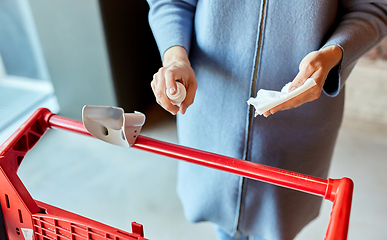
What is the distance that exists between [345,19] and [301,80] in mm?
204

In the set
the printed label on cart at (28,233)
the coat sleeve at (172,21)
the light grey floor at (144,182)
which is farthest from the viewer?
the light grey floor at (144,182)

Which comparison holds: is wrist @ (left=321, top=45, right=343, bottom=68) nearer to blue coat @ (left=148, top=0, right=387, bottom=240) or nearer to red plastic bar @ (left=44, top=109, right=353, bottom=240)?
blue coat @ (left=148, top=0, right=387, bottom=240)

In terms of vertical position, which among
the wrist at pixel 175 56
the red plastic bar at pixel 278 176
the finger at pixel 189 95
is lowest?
the red plastic bar at pixel 278 176

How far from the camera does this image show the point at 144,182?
5.19 ft

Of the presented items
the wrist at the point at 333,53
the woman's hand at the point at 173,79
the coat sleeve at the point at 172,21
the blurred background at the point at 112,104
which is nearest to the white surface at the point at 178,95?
the woman's hand at the point at 173,79

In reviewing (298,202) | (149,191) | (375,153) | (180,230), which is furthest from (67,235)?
(375,153)

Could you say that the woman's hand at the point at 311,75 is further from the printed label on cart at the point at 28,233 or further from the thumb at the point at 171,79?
the printed label on cart at the point at 28,233

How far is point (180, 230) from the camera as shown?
4.46 feet

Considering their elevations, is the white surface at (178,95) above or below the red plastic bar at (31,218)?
above

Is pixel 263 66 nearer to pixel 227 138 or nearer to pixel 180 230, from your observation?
pixel 227 138

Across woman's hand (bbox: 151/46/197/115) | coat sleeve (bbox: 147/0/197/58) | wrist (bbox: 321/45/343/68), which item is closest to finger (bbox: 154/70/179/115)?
woman's hand (bbox: 151/46/197/115)

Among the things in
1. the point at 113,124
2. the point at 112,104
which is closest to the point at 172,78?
the point at 113,124

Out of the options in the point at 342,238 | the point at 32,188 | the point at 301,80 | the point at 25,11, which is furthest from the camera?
the point at 25,11

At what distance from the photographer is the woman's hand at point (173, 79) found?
583mm
